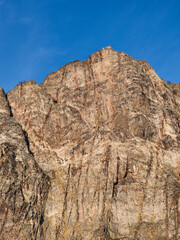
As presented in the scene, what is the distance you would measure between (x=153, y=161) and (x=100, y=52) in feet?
81.2

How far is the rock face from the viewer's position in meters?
40.2

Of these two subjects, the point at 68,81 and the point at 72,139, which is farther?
the point at 68,81

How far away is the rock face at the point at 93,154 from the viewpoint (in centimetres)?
4016

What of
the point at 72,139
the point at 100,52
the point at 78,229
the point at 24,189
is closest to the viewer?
the point at 78,229

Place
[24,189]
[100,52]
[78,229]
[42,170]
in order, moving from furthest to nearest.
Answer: [100,52], [42,170], [24,189], [78,229]

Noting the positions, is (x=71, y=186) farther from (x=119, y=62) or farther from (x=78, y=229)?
(x=119, y=62)

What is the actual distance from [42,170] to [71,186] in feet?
16.9

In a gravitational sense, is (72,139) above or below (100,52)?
below

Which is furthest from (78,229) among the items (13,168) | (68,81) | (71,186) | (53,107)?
(68,81)

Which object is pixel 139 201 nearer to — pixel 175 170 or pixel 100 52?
pixel 175 170

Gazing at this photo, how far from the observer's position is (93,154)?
46469 millimetres

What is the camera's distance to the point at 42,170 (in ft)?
153

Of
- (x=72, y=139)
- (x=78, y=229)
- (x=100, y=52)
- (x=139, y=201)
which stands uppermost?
(x=100, y=52)

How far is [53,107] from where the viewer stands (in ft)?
179
